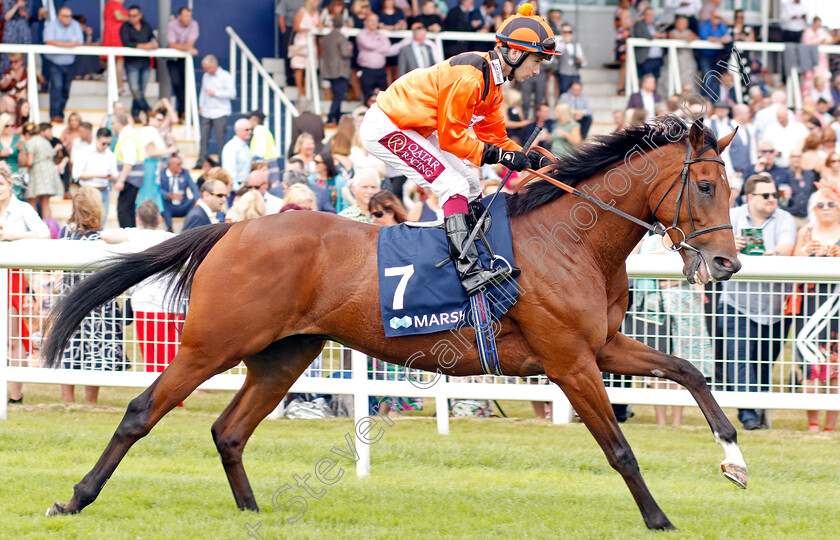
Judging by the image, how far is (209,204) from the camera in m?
8.01

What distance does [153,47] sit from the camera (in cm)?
1249

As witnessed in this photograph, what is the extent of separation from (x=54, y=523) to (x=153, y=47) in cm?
925

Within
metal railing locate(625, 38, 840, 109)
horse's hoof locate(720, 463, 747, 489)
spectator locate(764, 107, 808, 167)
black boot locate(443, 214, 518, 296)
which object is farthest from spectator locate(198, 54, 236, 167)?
horse's hoof locate(720, 463, 747, 489)

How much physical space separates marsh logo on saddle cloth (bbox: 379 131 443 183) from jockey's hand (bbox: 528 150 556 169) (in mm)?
450

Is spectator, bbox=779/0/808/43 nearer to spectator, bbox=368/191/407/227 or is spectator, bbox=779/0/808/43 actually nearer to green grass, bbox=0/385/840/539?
green grass, bbox=0/385/840/539

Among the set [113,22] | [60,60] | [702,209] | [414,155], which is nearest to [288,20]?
[113,22]

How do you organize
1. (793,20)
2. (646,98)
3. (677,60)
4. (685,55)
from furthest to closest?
1. (793,20)
2. (685,55)
3. (677,60)
4. (646,98)

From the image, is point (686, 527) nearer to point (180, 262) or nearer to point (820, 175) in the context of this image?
point (180, 262)

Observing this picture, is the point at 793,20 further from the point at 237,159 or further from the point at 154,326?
the point at 154,326

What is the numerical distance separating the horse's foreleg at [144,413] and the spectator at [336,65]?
8.56 m

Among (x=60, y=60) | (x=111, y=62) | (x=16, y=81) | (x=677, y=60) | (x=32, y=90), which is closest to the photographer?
(x=32, y=90)

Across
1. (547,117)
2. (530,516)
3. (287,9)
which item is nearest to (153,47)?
(287,9)

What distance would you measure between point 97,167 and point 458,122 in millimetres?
7522

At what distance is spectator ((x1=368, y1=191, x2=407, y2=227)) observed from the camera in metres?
6.39
